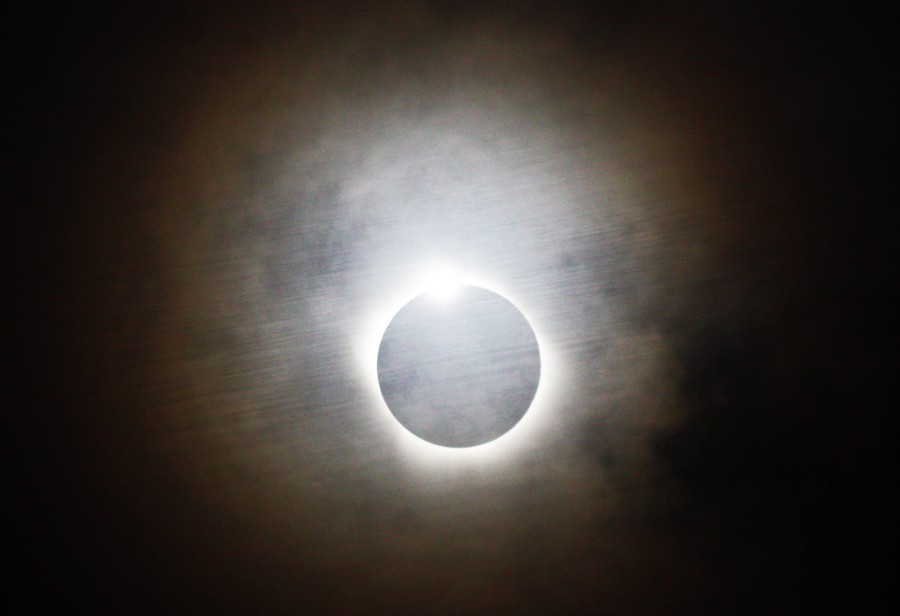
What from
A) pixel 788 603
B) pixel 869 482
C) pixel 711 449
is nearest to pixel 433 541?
pixel 711 449

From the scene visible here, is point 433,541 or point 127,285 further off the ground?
point 127,285

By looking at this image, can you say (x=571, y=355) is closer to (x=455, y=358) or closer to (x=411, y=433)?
(x=455, y=358)

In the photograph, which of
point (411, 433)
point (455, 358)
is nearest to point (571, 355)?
point (455, 358)

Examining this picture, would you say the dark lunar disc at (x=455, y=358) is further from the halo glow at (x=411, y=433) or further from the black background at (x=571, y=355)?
the black background at (x=571, y=355)

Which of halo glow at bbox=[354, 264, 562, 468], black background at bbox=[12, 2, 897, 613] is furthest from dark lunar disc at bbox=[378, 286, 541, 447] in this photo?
black background at bbox=[12, 2, 897, 613]

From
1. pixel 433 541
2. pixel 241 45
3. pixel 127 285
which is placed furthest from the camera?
pixel 433 541

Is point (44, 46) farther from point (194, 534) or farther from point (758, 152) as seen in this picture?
point (758, 152)

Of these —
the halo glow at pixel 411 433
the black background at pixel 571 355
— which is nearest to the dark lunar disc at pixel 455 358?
the halo glow at pixel 411 433

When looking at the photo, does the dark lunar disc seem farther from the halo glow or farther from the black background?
the black background
